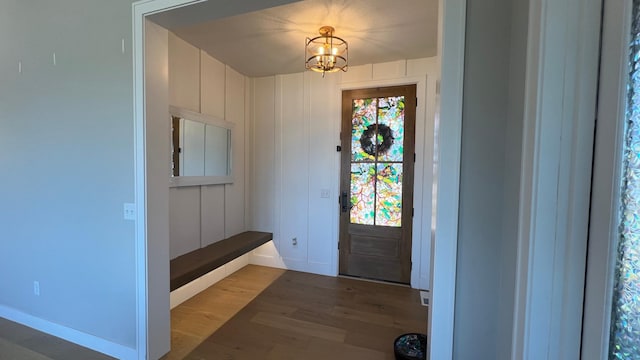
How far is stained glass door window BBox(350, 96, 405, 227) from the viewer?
3.32m

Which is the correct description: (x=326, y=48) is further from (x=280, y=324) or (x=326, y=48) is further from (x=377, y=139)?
(x=280, y=324)

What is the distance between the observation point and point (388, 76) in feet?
10.7

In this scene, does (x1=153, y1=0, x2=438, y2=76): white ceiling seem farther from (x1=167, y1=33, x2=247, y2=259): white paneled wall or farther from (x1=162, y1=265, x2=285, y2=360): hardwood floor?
(x1=162, y1=265, x2=285, y2=360): hardwood floor

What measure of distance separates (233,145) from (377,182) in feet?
6.29

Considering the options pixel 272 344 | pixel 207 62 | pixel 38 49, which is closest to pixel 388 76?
pixel 207 62

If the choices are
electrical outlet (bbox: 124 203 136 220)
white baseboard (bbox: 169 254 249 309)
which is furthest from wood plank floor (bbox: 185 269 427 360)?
electrical outlet (bbox: 124 203 136 220)

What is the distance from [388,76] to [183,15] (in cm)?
226

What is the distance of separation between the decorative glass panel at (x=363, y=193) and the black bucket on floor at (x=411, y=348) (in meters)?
1.54

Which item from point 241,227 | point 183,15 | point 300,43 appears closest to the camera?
point 183,15

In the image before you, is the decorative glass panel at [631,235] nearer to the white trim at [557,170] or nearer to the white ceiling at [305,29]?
the white trim at [557,170]

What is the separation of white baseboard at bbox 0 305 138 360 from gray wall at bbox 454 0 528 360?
2142 mm

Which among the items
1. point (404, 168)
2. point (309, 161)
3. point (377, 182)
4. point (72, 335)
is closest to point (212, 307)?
point (72, 335)

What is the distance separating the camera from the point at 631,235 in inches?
26.0

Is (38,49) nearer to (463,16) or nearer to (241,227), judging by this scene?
(241,227)
